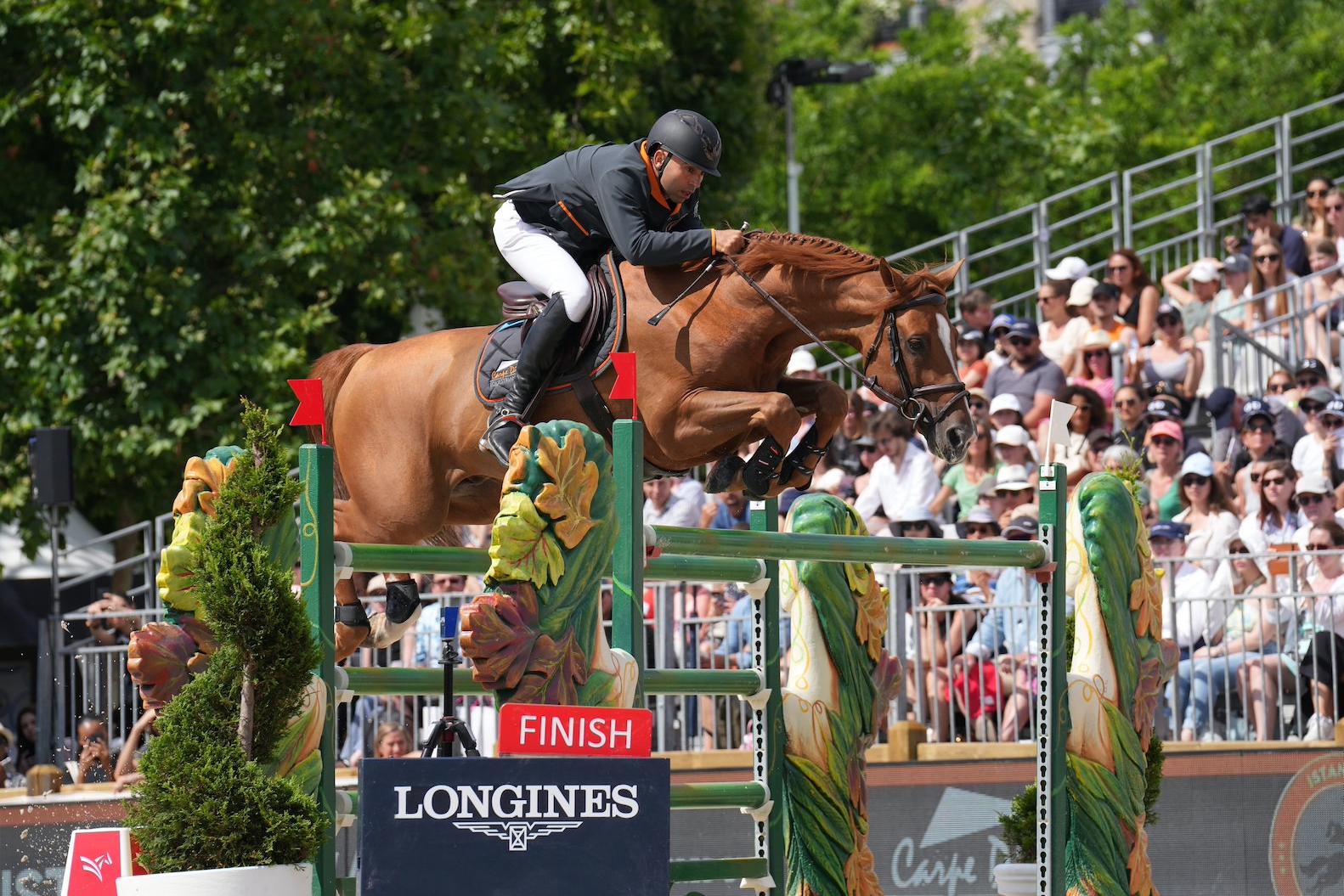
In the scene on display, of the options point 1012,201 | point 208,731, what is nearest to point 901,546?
point 208,731

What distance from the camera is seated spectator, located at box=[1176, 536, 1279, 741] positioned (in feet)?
27.0

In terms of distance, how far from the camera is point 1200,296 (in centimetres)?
1280

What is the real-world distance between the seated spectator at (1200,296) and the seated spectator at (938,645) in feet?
13.0

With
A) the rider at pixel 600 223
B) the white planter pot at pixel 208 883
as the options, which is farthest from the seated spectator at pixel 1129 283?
the white planter pot at pixel 208 883

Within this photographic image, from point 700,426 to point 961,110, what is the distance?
22209 millimetres

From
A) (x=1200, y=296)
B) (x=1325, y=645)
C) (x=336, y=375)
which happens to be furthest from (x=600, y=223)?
(x=1200, y=296)

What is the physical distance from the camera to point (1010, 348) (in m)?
11.7

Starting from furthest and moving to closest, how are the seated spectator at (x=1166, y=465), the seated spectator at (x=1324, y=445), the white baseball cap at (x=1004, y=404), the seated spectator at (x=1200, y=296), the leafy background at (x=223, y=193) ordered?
the leafy background at (x=223, y=193) → the seated spectator at (x=1200, y=296) → the white baseball cap at (x=1004, y=404) → the seated spectator at (x=1166, y=465) → the seated spectator at (x=1324, y=445)

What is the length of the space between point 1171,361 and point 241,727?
8286mm

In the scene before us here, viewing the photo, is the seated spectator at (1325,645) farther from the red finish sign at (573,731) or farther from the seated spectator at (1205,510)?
the red finish sign at (573,731)

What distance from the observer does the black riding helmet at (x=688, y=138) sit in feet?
20.6

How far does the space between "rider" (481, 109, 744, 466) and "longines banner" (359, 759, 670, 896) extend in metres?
2.20

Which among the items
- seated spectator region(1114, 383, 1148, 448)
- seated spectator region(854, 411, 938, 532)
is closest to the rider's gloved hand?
seated spectator region(854, 411, 938, 532)

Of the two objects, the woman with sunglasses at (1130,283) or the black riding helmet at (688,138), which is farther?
the woman with sunglasses at (1130,283)
